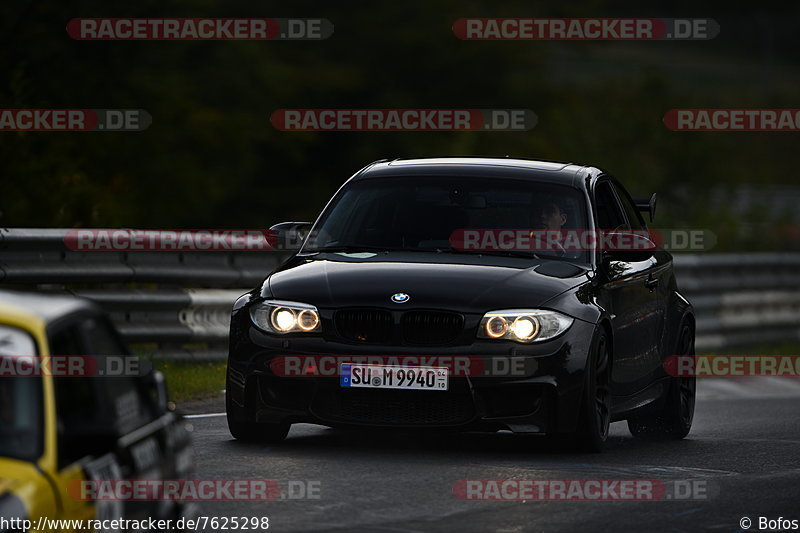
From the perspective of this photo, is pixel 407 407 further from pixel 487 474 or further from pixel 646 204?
pixel 646 204

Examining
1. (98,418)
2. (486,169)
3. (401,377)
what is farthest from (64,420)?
(486,169)

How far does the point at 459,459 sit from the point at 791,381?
33.7 feet

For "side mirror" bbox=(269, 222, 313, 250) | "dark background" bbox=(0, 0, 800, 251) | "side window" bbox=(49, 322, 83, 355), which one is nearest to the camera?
"side window" bbox=(49, 322, 83, 355)

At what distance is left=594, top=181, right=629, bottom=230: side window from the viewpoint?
11.9 metres

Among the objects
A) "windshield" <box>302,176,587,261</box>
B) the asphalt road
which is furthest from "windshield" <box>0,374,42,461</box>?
"windshield" <box>302,176,587,261</box>

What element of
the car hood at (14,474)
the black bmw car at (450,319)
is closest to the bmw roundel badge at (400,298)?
the black bmw car at (450,319)

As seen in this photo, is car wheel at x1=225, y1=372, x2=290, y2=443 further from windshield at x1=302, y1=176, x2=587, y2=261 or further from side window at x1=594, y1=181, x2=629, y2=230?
side window at x1=594, y1=181, x2=629, y2=230

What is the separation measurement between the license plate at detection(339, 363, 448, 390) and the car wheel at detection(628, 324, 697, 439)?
8.88 ft

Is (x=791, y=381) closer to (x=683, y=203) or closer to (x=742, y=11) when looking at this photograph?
(x=683, y=203)

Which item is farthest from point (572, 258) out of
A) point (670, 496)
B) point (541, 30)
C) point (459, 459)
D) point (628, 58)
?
point (628, 58)

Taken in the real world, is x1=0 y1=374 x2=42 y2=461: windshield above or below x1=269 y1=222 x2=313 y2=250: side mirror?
below

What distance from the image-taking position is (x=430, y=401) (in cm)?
992

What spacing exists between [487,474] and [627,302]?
2.30 m

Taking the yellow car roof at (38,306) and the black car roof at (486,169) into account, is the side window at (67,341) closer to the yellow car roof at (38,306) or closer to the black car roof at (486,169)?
the yellow car roof at (38,306)
